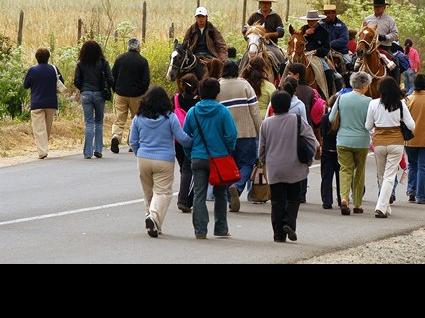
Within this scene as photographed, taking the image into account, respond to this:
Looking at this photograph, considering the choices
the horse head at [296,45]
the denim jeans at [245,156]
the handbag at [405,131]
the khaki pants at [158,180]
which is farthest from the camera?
the horse head at [296,45]

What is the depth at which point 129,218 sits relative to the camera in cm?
1600

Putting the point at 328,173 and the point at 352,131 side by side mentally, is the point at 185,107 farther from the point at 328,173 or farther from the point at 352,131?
the point at 328,173

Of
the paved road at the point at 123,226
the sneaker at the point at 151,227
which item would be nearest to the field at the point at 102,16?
the paved road at the point at 123,226

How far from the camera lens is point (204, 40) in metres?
22.8

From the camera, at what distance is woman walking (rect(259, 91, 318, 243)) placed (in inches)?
531

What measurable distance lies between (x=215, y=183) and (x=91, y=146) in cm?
847

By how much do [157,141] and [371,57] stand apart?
8.66m

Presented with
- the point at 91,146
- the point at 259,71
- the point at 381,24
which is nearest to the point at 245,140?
the point at 259,71

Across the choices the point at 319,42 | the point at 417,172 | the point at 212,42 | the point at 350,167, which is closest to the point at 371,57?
the point at 319,42

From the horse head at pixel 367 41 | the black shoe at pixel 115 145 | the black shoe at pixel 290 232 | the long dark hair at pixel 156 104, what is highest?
the long dark hair at pixel 156 104

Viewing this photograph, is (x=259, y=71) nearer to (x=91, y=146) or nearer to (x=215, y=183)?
(x=215, y=183)

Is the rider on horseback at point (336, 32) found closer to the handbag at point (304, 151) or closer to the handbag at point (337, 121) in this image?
the handbag at point (337, 121)

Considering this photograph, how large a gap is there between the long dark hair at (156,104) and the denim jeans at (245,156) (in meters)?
2.81

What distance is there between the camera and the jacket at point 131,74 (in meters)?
22.8
